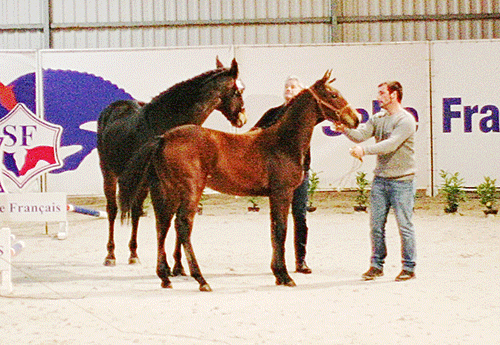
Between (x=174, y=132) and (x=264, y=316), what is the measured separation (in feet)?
5.63

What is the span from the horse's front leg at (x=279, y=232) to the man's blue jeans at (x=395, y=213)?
2.57 feet

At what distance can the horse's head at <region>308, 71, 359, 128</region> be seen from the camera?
585cm

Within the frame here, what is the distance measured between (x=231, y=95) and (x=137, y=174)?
4.10ft

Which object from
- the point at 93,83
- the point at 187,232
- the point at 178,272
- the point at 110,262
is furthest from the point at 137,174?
the point at 93,83

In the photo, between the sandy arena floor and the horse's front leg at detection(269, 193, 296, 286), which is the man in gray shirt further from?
the horse's front leg at detection(269, 193, 296, 286)

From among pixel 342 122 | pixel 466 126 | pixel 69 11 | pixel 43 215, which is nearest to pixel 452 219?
pixel 466 126

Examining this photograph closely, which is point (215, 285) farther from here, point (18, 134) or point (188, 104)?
point (18, 134)

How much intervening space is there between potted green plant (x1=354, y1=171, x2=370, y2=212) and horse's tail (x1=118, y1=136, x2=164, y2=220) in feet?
18.8

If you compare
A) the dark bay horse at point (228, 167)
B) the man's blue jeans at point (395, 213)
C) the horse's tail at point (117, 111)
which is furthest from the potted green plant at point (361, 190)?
the dark bay horse at point (228, 167)

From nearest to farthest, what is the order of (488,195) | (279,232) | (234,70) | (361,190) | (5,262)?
(5,262) < (279,232) < (234,70) < (488,195) < (361,190)

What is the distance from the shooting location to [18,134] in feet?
35.7

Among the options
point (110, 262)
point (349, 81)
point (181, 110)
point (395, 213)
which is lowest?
point (110, 262)

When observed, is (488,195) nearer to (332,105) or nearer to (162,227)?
(332,105)

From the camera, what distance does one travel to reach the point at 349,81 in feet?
36.8
